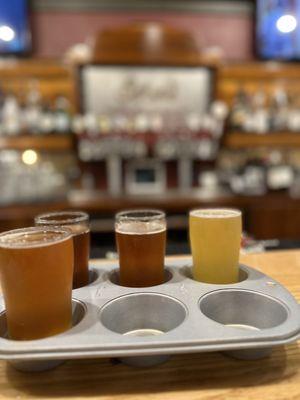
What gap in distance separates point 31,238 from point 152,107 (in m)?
2.50

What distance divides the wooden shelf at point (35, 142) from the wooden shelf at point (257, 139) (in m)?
1.27

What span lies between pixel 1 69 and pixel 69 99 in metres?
0.54

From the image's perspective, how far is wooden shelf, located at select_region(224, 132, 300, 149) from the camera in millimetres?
2930

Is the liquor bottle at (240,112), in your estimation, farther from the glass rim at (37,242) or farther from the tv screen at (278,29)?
the glass rim at (37,242)

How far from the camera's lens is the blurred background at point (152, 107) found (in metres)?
2.61

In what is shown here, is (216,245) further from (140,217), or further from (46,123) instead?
(46,123)

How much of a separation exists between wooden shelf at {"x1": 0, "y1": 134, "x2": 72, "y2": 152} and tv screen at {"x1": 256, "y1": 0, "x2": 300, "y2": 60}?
5.58 ft

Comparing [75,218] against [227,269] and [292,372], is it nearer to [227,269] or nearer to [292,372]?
[227,269]

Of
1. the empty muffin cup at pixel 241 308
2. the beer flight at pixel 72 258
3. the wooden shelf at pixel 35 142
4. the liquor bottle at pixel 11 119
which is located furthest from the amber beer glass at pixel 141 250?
the liquor bottle at pixel 11 119

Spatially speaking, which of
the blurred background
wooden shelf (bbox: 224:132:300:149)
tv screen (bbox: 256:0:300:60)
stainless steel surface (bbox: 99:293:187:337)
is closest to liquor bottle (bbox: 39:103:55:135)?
the blurred background

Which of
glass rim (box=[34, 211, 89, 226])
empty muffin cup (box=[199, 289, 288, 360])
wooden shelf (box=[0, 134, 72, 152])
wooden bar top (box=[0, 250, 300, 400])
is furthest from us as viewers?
wooden shelf (box=[0, 134, 72, 152])

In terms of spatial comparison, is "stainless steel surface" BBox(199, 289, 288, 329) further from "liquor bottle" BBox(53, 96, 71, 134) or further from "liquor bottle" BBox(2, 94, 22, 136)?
"liquor bottle" BBox(2, 94, 22, 136)

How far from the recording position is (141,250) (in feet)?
2.34

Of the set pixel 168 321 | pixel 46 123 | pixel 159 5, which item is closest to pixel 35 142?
pixel 46 123
